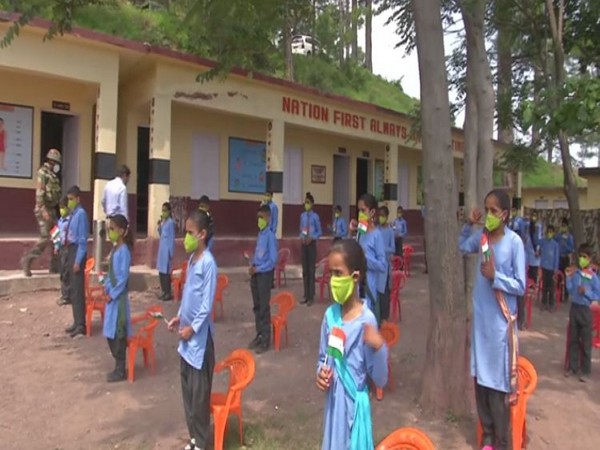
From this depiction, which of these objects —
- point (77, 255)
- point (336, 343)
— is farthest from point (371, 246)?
point (336, 343)

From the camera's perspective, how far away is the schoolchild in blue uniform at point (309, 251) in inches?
388

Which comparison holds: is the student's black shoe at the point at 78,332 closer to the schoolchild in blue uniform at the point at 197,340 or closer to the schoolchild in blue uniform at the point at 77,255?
the schoolchild in blue uniform at the point at 77,255

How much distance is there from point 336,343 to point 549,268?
9.29 m

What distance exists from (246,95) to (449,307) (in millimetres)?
8265

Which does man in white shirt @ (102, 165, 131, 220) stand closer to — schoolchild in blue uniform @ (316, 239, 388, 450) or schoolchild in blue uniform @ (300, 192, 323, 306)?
schoolchild in blue uniform @ (300, 192, 323, 306)

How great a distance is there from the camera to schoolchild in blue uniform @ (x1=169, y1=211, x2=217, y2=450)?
13.8 ft

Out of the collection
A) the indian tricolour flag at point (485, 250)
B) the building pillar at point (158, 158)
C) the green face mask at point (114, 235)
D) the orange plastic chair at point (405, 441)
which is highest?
the building pillar at point (158, 158)

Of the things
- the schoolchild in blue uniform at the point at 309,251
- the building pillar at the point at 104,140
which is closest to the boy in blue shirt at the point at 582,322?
the schoolchild in blue uniform at the point at 309,251

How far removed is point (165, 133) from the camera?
10.8 meters

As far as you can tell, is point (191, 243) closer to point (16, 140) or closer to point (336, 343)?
point (336, 343)

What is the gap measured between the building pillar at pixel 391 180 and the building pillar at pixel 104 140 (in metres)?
7.93

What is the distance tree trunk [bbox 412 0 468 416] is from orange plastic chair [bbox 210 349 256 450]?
1.63 metres

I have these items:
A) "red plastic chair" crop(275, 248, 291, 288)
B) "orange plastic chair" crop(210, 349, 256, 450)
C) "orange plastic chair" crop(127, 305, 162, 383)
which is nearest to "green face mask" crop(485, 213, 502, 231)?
"orange plastic chair" crop(210, 349, 256, 450)

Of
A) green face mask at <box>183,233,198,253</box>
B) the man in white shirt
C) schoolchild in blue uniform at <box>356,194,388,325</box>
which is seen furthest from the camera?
the man in white shirt
